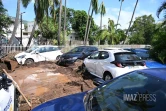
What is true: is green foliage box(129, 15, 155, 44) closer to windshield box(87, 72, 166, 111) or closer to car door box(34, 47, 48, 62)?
car door box(34, 47, 48, 62)

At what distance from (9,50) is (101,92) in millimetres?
17453

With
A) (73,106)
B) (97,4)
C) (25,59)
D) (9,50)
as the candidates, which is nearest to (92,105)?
(73,106)

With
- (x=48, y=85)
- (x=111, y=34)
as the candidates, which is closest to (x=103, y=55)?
(x=48, y=85)

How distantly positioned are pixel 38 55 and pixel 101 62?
7.82 meters

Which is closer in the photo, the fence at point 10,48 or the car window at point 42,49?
the car window at point 42,49

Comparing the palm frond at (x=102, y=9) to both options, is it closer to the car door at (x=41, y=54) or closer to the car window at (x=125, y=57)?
the car door at (x=41, y=54)

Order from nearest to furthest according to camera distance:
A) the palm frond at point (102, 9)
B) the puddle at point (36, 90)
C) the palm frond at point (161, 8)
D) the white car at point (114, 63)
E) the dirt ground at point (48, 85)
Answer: the dirt ground at point (48, 85) → the puddle at point (36, 90) → the white car at point (114, 63) → the palm frond at point (161, 8) → the palm frond at point (102, 9)

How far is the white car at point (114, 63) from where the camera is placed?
827cm

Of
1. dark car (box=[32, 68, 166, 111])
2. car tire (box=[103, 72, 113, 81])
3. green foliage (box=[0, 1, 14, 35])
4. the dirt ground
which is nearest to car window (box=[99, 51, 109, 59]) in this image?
car tire (box=[103, 72, 113, 81])

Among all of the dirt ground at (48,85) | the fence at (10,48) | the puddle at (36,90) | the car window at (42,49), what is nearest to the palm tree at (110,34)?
the fence at (10,48)

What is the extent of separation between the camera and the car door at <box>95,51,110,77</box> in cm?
909

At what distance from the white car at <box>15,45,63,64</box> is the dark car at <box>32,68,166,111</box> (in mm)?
12593

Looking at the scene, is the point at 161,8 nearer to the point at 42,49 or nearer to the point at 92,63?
the point at 92,63

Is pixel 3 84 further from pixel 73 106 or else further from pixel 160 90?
pixel 160 90
